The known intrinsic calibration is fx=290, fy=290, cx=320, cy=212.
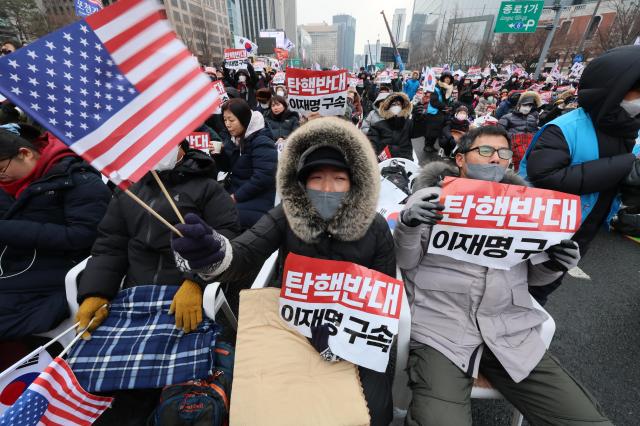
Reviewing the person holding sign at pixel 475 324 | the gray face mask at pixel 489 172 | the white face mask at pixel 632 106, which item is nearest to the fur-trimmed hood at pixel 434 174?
the person holding sign at pixel 475 324

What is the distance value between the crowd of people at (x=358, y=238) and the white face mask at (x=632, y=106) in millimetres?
12

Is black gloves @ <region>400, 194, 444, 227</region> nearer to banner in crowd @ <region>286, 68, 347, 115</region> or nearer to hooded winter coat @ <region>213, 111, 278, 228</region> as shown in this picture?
hooded winter coat @ <region>213, 111, 278, 228</region>

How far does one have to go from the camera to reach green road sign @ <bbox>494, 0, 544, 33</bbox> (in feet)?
45.9

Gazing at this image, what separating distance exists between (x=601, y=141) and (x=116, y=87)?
280 cm

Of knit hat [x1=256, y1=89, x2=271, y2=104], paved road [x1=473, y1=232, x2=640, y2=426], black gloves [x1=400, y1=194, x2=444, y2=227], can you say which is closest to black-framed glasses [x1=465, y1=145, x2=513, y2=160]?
black gloves [x1=400, y1=194, x2=444, y2=227]

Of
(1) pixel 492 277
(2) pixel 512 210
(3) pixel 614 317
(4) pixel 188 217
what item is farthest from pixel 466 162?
(3) pixel 614 317

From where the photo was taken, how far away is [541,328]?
5.59 feet

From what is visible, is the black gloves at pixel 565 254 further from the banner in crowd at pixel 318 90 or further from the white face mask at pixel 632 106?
the banner in crowd at pixel 318 90

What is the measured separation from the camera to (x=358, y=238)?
167cm

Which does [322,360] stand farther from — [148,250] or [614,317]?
[614,317]

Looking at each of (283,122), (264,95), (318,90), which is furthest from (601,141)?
(264,95)

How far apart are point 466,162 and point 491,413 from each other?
5.86 feet

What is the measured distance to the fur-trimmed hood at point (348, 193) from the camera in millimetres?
1603

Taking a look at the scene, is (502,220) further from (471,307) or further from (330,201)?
(330,201)
